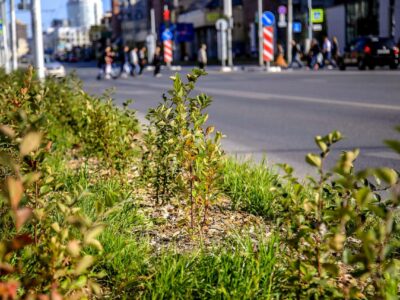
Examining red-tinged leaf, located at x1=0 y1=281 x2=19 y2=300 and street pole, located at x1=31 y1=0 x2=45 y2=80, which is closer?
red-tinged leaf, located at x1=0 y1=281 x2=19 y2=300

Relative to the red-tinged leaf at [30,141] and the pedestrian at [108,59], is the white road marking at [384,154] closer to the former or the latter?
the red-tinged leaf at [30,141]

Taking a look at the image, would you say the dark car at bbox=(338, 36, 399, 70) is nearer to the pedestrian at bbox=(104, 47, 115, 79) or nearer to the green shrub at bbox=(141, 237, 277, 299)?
Answer: the pedestrian at bbox=(104, 47, 115, 79)

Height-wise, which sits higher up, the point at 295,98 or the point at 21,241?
the point at 21,241

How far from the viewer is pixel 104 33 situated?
15125 centimetres

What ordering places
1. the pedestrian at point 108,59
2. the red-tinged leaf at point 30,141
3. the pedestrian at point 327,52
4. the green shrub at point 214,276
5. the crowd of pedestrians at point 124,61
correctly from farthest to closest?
the pedestrian at point 327,52, the crowd of pedestrians at point 124,61, the pedestrian at point 108,59, the green shrub at point 214,276, the red-tinged leaf at point 30,141

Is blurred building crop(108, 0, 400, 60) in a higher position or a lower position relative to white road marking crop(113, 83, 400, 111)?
higher

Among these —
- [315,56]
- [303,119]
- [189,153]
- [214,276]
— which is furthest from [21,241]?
[315,56]

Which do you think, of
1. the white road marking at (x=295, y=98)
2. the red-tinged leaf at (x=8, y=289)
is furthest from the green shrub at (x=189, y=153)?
the white road marking at (x=295, y=98)

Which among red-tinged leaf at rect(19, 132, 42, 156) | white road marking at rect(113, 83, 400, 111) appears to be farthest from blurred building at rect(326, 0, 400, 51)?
red-tinged leaf at rect(19, 132, 42, 156)

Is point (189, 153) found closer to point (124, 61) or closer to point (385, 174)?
point (385, 174)

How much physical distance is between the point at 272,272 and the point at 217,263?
31 cm

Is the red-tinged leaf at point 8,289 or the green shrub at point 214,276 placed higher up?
the red-tinged leaf at point 8,289

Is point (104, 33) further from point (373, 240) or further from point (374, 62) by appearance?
point (373, 240)

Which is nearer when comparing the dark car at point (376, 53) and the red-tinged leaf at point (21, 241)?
the red-tinged leaf at point (21, 241)
